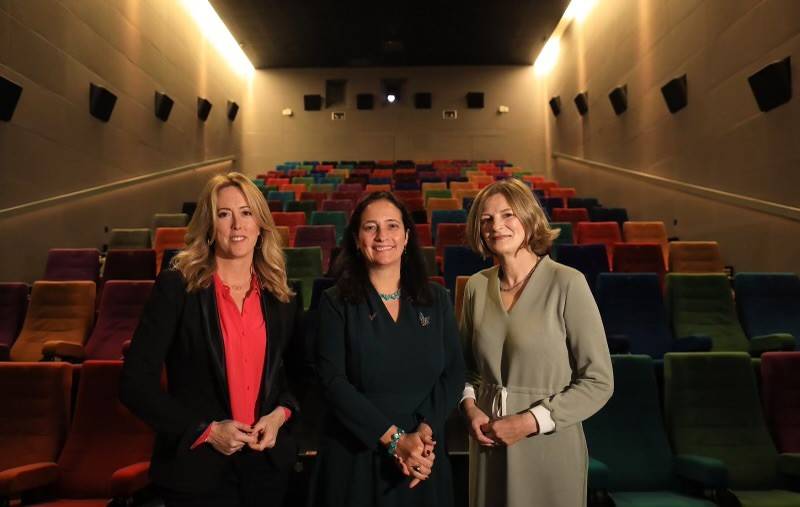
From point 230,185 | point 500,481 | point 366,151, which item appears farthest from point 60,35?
point 366,151

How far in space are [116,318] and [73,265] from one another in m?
0.64

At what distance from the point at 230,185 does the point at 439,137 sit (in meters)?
6.37

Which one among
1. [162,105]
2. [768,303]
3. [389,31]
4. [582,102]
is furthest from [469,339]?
[389,31]

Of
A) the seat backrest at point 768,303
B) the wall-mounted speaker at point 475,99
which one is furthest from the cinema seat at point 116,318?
the wall-mounted speaker at point 475,99

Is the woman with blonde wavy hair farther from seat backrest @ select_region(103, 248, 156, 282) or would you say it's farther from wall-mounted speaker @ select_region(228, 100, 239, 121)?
wall-mounted speaker @ select_region(228, 100, 239, 121)

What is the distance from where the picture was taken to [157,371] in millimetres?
757

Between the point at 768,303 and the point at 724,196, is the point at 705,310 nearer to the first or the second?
the point at 768,303

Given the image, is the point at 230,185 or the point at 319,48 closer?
the point at 230,185

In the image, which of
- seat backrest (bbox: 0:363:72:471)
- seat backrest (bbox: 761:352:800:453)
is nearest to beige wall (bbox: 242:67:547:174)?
seat backrest (bbox: 761:352:800:453)

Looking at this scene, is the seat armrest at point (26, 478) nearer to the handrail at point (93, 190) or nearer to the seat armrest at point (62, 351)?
the seat armrest at point (62, 351)

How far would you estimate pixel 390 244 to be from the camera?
80cm

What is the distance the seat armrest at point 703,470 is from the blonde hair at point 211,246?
0.93 metres

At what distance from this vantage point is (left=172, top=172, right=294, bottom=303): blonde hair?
80 centimetres

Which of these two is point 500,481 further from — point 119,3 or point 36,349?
point 119,3
